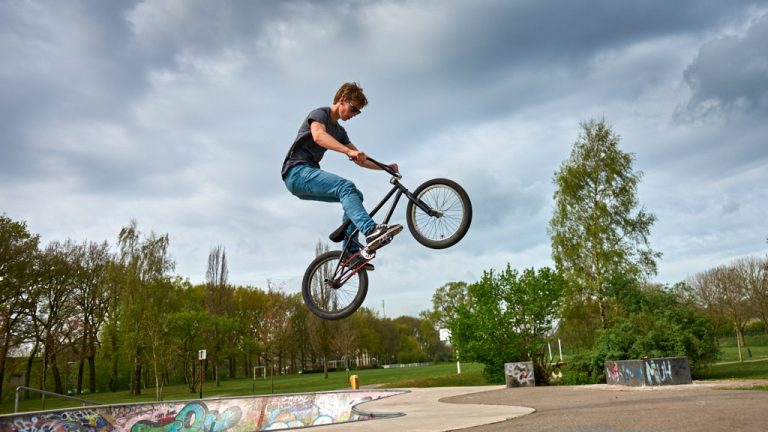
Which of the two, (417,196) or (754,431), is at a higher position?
(417,196)

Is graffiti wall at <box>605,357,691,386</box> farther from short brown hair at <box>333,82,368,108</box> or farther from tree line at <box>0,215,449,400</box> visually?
tree line at <box>0,215,449,400</box>

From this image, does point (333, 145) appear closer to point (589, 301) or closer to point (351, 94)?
point (351, 94)

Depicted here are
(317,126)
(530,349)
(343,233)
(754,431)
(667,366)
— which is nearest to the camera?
(317,126)

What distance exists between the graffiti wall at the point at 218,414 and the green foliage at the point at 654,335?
12988mm

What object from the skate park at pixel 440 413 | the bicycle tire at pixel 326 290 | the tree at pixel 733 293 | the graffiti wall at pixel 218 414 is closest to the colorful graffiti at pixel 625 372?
the skate park at pixel 440 413

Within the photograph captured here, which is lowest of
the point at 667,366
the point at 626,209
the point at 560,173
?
the point at 667,366

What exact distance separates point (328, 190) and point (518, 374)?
75.5 ft

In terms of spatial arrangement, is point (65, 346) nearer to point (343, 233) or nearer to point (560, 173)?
point (560, 173)

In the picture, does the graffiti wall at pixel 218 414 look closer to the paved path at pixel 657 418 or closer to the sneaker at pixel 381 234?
the paved path at pixel 657 418

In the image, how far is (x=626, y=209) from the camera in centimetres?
3216

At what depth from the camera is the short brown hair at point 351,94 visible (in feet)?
21.5

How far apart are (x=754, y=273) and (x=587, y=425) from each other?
160ft

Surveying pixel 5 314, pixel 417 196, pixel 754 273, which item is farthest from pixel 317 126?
pixel 754 273

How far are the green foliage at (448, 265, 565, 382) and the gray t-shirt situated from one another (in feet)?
82.0
